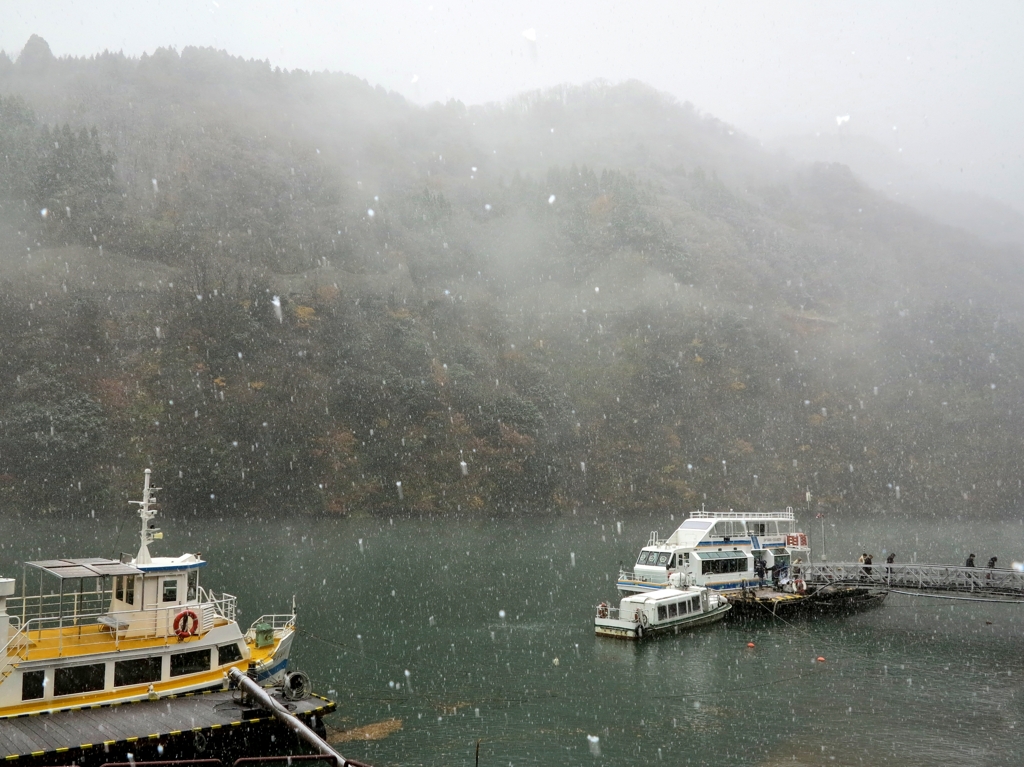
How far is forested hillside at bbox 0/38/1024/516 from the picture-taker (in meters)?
103

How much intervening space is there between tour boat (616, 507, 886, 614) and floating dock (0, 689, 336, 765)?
26477mm

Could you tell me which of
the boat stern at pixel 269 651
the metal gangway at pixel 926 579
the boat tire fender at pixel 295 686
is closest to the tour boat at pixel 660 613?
the metal gangway at pixel 926 579

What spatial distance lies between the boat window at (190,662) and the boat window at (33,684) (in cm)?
351

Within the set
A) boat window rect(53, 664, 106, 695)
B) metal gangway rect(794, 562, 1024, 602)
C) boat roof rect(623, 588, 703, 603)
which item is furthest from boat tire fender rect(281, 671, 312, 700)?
metal gangway rect(794, 562, 1024, 602)

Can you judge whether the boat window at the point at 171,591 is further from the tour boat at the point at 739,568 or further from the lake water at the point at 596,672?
the tour boat at the point at 739,568

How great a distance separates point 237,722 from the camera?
21812 mm

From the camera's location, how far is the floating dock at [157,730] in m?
19.5

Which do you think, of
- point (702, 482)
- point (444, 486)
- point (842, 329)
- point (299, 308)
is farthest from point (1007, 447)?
point (299, 308)

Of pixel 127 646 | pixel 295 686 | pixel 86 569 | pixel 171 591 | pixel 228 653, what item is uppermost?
pixel 86 569

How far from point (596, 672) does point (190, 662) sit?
17.2m

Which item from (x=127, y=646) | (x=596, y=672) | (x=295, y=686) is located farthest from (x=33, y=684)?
(x=596, y=672)

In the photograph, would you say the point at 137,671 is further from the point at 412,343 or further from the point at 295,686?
the point at 412,343

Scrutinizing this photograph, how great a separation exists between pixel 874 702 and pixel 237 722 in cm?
2342

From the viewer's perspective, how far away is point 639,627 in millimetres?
39250
